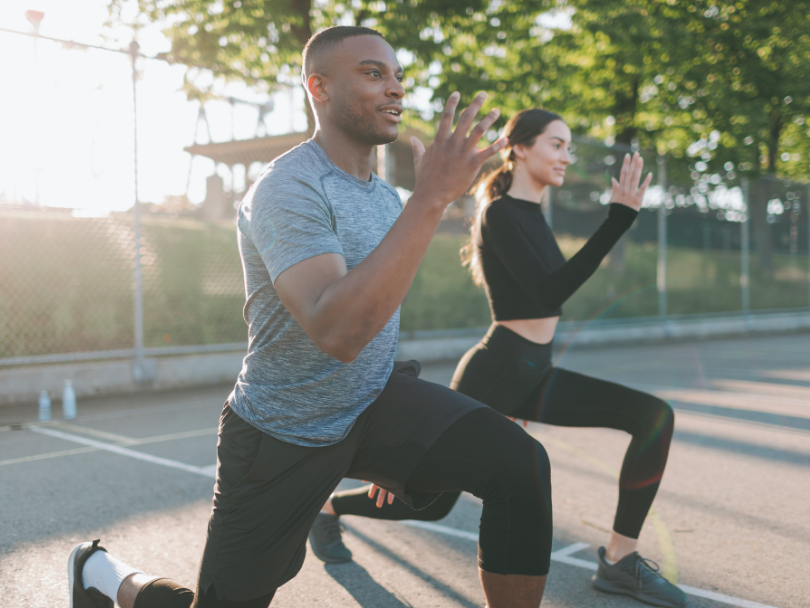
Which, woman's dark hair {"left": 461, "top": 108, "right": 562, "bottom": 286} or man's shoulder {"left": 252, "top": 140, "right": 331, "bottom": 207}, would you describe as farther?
woman's dark hair {"left": 461, "top": 108, "right": 562, "bottom": 286}

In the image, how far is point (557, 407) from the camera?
3.14 m

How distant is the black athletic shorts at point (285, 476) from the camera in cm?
195

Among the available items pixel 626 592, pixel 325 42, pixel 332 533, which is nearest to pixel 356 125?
pixel 325 42

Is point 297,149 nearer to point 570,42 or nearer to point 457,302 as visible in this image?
point 457,302


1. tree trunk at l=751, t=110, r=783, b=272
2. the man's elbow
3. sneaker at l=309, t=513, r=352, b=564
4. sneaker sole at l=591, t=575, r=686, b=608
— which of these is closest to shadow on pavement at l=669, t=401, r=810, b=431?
sneaker sole at l=591, t=575, r=686, b=608

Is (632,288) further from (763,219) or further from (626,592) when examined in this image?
(626,592)

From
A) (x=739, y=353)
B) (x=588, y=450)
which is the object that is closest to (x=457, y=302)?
(x=739, y=353)

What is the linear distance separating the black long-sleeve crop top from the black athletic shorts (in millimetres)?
842

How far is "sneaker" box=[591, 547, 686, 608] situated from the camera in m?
2.83

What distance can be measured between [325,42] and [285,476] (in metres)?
1.29

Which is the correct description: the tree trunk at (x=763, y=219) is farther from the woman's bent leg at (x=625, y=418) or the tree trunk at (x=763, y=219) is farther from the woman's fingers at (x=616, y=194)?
the woman's fingers at (x=616, y=194)

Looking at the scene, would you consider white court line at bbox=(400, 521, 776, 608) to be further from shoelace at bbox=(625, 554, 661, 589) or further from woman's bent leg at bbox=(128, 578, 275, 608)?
woman's bent leg at bbox=(128, 578, 275, 608)

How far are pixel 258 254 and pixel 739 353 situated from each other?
12888 millimetres

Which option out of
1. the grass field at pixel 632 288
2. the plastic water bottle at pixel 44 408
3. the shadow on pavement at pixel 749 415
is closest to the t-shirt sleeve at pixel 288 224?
the plastic water bottle at pixel 44 408
